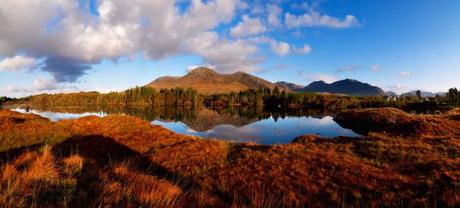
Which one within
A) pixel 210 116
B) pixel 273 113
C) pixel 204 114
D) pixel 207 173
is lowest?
pixel 210 116

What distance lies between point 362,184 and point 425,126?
28.2 m

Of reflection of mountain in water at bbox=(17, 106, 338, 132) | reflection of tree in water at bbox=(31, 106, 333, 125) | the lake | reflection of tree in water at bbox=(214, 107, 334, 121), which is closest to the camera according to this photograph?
the lake

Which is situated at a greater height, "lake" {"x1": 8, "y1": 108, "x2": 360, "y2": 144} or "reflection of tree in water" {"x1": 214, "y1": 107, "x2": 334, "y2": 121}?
"reflection of tree in water" {"x1": 214, "y1": 107, "x2": 334, "y2": 121}

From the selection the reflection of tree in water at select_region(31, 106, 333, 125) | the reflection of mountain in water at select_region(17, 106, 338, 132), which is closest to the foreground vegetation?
the reflection of mountain in water at select_region(17, 106, 338, 132)

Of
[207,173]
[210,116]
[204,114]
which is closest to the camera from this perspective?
[207,173]

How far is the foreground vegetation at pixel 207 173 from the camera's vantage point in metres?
5.13

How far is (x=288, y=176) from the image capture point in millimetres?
12078

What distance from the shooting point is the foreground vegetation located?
5133mm

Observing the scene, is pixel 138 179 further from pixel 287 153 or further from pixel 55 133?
pixel 55 133

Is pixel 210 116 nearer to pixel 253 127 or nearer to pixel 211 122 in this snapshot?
pixel 211 122

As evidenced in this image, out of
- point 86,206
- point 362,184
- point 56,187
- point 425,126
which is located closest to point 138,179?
point 56,187

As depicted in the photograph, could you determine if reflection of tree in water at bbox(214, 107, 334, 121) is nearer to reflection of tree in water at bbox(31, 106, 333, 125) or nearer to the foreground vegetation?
reflection of tree in water at bbox(31, 106, 333, 125)

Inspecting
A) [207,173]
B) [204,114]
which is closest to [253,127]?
[207,173]

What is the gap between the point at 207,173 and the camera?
42.7ft
